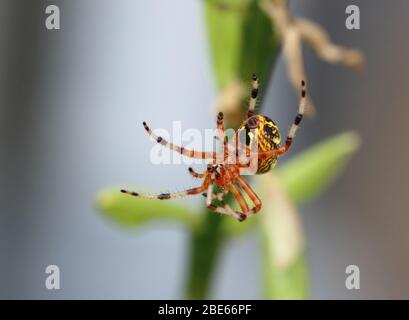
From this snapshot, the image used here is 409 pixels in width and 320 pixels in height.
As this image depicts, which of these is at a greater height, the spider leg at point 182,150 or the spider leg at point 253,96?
the spider leg at point 253,96

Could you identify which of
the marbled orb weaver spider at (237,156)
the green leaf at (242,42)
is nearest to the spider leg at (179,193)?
the marbled orb weaver spider at (237,156)

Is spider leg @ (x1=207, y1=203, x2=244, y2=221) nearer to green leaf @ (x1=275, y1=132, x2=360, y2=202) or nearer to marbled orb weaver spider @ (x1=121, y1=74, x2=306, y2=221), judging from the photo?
marbled orb weaver spider @ (x1=121, y1=74, x2=306, y2=221)

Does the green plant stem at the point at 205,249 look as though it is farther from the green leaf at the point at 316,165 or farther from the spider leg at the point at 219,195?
the green leaf at the point at 316,165

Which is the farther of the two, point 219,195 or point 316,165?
point 316,165

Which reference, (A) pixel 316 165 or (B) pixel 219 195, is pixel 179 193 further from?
(A) pixel 316 165

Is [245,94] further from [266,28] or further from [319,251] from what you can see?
[319,251]

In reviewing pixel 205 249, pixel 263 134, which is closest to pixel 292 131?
pixel 263 134
